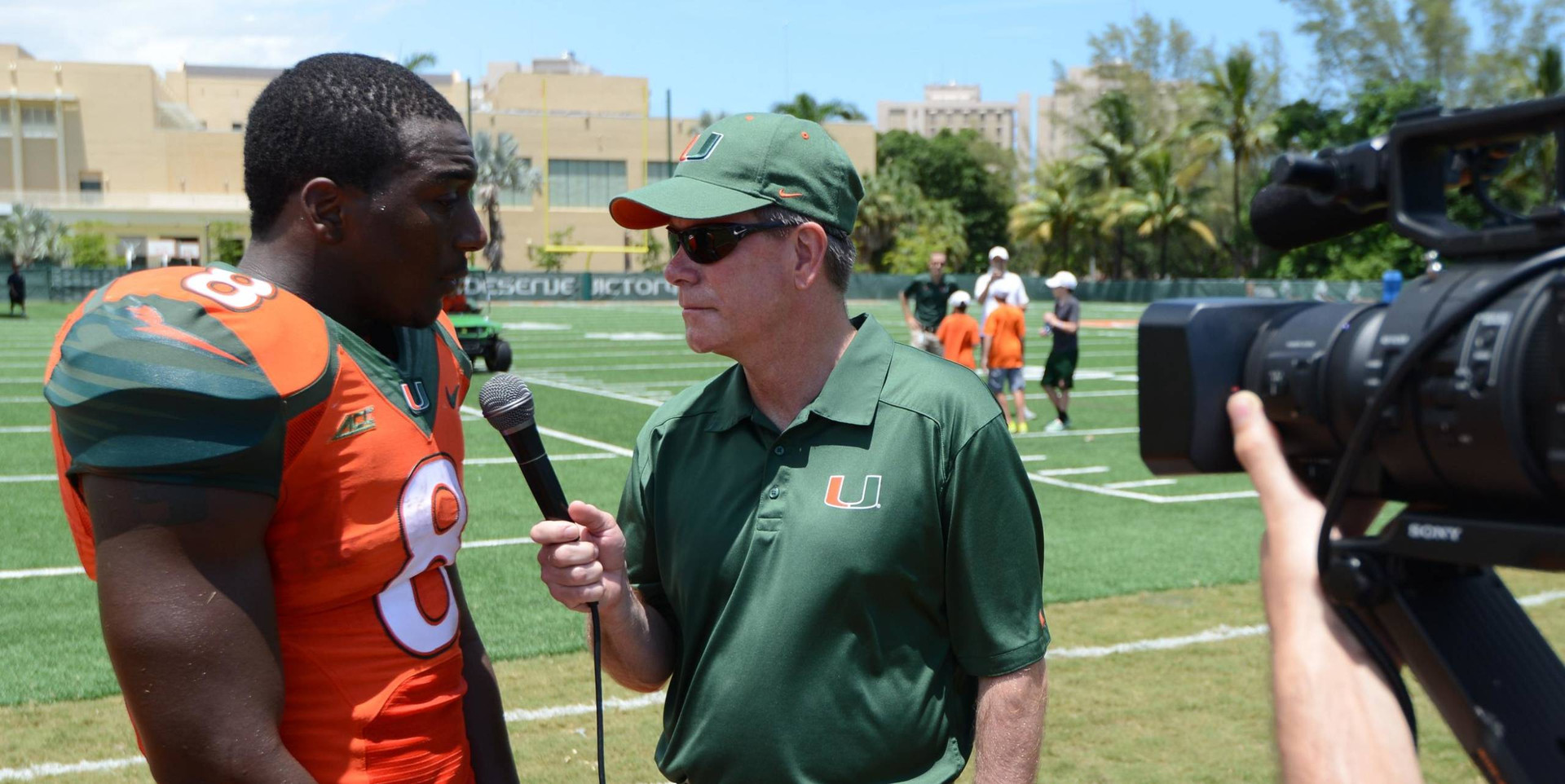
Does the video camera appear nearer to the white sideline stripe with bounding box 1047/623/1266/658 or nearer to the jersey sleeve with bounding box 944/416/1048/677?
the jersey sleeve with bounding box 944/416/1048/677

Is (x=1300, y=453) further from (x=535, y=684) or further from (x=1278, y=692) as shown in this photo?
(x=535, y=684)

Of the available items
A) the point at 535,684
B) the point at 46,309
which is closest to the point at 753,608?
the point at 535,684

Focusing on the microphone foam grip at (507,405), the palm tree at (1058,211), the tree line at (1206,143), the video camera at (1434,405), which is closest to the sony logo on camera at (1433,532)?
Answer: the video camera at (1434,405)

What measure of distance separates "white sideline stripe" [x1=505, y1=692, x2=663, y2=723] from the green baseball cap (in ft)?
10.7

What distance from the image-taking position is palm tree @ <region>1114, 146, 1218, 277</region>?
212ft

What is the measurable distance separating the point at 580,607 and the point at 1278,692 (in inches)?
A: 53.6

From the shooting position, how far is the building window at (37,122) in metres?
73.9

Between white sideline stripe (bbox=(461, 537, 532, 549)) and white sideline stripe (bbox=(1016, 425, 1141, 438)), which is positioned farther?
white sideline stripe (bbox=(1016, 425, 1141, 438))

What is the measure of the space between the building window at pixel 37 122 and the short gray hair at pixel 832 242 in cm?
8249

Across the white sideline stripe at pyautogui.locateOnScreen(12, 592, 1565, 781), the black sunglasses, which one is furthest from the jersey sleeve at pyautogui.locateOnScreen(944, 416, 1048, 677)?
the white sideline stripe at pyautogui.locateOnScreen(12, 592, 1565, 781)

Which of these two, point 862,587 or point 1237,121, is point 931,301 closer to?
point 862,587

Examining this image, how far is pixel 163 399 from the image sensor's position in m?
1.72

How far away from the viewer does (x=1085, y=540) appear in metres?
8.93

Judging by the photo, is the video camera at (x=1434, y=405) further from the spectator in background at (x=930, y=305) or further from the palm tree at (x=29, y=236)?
the palm tree at (x=29, y=236)
